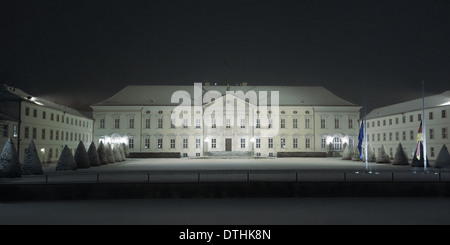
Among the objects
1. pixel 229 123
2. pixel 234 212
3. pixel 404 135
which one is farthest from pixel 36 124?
pixel 404 135

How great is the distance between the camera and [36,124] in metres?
40.5

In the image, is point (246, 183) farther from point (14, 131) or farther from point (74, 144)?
point (74, 144)

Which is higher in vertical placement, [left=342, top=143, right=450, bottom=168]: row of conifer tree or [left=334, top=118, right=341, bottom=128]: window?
[left=334, top=118, right=341, bottom=128]: window

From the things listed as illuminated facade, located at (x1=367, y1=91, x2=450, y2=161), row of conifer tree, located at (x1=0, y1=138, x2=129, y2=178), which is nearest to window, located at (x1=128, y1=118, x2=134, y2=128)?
row of conifer tree, located at (x1=0, y1=138, x2=129, y2=178)

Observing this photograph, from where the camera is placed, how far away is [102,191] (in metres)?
18.3

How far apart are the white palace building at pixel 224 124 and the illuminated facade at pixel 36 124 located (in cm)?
715

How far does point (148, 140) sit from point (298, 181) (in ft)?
137

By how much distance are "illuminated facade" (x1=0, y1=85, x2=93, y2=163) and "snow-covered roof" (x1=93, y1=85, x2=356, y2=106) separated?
8703 mm

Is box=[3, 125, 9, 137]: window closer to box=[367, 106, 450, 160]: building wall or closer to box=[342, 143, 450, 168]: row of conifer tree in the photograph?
box=[342, 143, 450, 168]: row of conifer tree

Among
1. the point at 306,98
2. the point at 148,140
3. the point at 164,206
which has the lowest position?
the point at 164,206

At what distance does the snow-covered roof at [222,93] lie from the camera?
59.6 m

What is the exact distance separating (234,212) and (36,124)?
33.0 meters

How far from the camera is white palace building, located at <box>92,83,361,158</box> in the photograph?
5653cm
